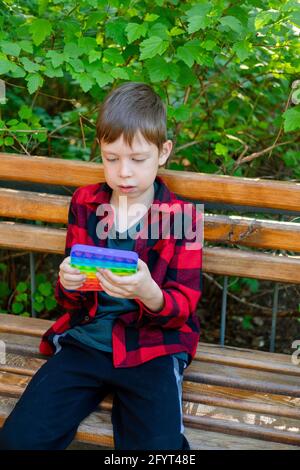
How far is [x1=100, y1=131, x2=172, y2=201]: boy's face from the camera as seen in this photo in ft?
7.77

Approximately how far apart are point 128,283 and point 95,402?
49 cm

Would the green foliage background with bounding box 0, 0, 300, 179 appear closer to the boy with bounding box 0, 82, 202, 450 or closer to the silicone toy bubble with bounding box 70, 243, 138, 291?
the boy with bounding box 0, 82, 202, 450

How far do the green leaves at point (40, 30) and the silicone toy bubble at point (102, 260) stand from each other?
37.1 inches

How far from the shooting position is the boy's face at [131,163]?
93.3 inches

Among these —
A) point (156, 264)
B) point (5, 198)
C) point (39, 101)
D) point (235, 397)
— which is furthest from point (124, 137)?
point (39, 101)

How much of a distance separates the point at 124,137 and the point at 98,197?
30cm

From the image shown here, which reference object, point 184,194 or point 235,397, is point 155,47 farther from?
point 235,397

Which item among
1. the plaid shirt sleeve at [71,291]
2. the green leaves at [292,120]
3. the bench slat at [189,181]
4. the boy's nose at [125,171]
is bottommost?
the plaid shirt sleeve at [71,291]

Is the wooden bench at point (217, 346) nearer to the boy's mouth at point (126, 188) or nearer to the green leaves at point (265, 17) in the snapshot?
the boy's mouth at point (126, 188)

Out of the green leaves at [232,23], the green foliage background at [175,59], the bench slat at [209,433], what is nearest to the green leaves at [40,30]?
the green foliage background at [175,59]

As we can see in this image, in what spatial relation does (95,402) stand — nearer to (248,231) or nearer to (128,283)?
(128,283)

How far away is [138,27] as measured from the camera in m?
2.62

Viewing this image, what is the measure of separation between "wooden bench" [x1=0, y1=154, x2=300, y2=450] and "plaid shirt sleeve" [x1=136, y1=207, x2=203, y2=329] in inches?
10.5

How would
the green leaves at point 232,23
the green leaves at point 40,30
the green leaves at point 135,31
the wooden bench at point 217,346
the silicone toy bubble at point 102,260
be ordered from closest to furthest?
the silicone toy bubble at point 102,260, the wooden bench at point 217,346, the green leaves at point 232,23, the green leaves at point 135,31, the green leaves at point 40,30
